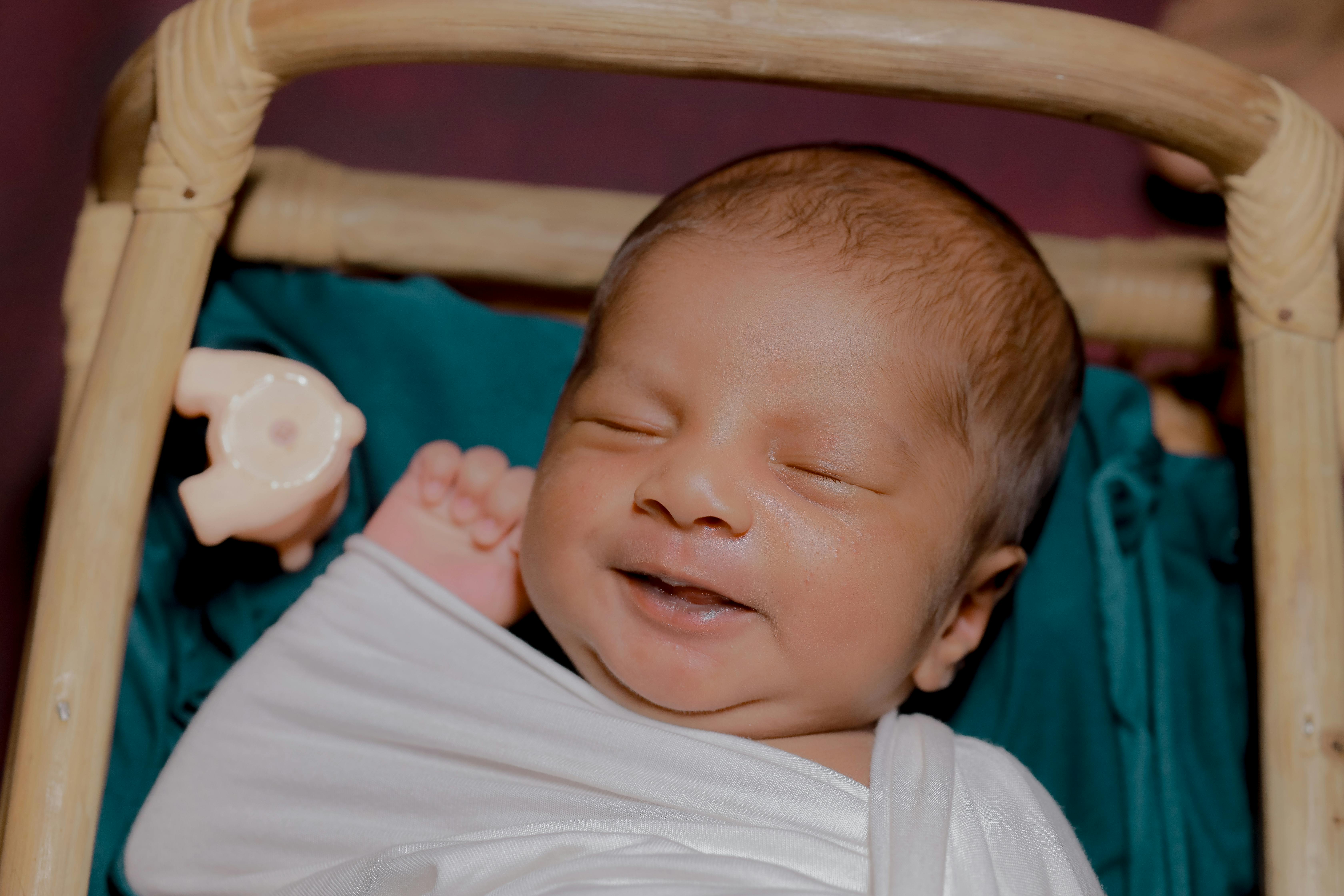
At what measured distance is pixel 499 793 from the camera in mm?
874

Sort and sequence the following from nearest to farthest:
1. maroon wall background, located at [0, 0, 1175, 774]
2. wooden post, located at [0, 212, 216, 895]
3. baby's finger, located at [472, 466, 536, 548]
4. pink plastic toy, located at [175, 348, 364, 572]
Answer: wooden post, located at [0, 212, 216, 895]
pink plastic toy, located at [175, 348, 364, 572]
baby's finger, located at [472, 466, 536, 548]
maroon wall background, located at [0, 0, 1175, 774]

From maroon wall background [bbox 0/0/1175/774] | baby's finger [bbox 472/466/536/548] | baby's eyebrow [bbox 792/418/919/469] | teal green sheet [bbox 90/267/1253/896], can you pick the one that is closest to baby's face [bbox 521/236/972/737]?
baby's eyebrow [bbox 792/418/919/469]

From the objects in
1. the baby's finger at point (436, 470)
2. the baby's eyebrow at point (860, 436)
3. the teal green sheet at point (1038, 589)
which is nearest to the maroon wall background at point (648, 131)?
the teal green sheet at point (1038, 589)

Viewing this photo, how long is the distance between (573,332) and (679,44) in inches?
17.8

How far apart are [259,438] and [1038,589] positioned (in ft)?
2.57

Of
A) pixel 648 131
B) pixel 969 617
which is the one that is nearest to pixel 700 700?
pixel 969 617

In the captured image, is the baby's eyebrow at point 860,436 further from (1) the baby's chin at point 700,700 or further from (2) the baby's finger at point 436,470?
(2) the baby's finger at point 436,470

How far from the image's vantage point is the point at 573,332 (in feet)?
4.07

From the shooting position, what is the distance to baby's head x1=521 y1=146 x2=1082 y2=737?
84cm

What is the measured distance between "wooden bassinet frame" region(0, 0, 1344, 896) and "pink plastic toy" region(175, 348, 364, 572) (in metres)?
0.04

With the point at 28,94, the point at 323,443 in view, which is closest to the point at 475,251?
the point at 323,443

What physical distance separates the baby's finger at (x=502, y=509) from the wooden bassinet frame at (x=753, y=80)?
12.2 inches

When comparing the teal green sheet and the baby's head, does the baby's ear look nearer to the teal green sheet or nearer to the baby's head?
the baby's head

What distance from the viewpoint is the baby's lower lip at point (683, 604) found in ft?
2.78
